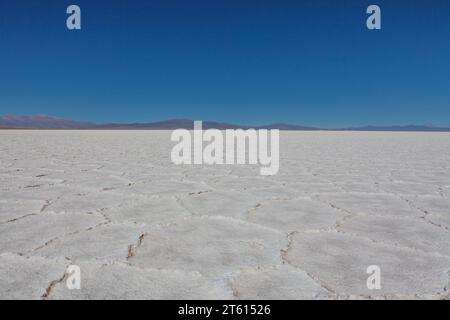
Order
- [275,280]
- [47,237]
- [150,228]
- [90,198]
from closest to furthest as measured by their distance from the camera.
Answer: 1. [275,280]
2. [47,237]
3. [150,228]
4. [90,198]

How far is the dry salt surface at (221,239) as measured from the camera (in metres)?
0.96

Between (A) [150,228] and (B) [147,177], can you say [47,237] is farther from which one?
(B) [147,177]

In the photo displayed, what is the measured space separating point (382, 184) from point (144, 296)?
221 cm

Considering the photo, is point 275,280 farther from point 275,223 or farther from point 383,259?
point 275,223

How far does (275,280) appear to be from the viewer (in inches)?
39.2

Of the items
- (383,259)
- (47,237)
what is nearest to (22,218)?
(47,237)

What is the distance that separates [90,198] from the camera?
1.98 meters

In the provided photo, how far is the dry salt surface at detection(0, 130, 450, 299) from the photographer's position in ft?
3.14

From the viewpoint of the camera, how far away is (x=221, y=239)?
1.34 metres

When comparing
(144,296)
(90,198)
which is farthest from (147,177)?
(144,296)

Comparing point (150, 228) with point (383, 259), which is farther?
point (150, 228)
